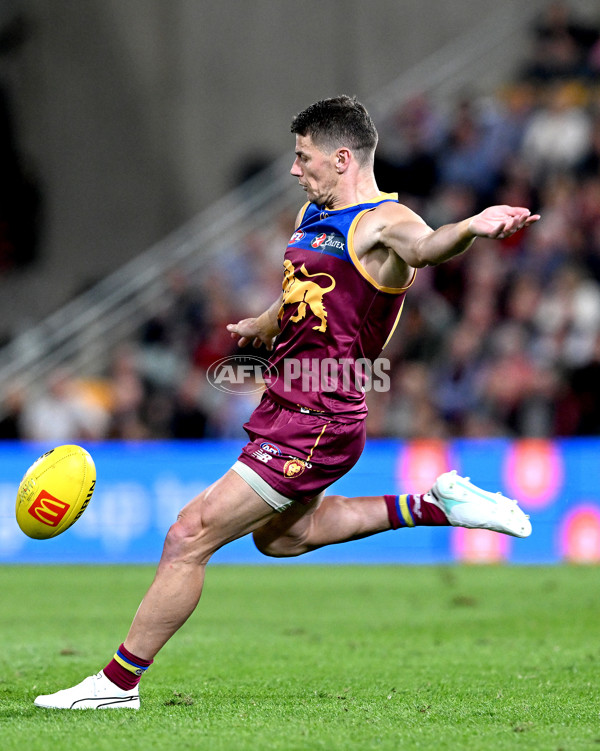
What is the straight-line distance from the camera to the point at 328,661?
6.34 meters

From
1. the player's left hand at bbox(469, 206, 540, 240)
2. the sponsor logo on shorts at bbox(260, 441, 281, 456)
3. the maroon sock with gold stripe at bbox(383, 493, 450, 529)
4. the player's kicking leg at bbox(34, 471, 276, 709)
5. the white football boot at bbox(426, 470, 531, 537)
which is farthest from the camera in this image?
the maroon sock with gold stripe at bbox(383, 493, 450, 529)

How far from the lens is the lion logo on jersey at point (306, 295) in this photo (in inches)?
197

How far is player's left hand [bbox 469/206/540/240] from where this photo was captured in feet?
14.3

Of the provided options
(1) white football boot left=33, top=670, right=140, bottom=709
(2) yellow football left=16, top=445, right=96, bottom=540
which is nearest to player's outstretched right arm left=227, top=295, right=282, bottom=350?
(2) yellow football left=16, top=445, right=96, bottom=540

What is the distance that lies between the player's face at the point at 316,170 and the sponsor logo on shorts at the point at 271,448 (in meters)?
1.08

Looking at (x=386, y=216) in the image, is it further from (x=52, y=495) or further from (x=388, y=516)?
(x=52, y=495)

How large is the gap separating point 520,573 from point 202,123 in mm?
9729

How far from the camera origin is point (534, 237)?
1363cm

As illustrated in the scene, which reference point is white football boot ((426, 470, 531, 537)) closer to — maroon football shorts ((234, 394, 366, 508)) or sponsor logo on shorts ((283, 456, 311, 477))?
maroon football shorts ((234, 394, 366, 508))

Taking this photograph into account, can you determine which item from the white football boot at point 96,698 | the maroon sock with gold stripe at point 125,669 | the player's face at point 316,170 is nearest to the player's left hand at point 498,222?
the player's face at point 316,170

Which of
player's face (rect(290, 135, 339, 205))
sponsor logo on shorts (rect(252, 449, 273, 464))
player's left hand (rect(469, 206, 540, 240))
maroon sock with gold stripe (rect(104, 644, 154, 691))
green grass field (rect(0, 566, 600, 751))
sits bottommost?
green grass field (rect(0, 566, 600, 751))

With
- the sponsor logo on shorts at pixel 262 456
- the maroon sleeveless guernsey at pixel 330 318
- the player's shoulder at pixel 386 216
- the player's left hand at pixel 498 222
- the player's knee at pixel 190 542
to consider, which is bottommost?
the player's knee at pixel 190 542

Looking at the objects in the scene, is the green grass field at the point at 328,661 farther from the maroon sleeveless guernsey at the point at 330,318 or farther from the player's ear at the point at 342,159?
the player's ear at the point at 342,159

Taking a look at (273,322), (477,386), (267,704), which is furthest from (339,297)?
(477,386)
